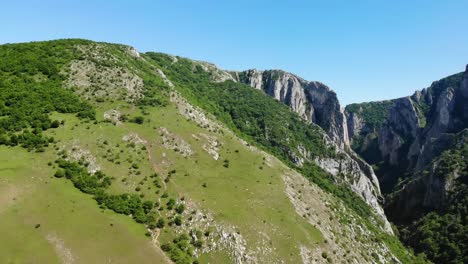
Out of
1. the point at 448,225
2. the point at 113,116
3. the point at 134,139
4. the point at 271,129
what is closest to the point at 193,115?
the point at 113,116

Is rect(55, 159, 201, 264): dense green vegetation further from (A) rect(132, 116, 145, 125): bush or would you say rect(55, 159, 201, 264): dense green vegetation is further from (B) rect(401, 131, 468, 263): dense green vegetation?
(B) rect(401, 131, 468, 263): dense green vegetation

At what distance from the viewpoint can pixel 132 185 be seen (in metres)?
75.2

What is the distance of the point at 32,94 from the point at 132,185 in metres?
41.2

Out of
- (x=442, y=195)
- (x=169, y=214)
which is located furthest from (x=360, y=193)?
(x=169, y=214)

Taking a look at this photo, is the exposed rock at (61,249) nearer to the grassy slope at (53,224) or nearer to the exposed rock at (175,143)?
the grassy slope at (53,224)

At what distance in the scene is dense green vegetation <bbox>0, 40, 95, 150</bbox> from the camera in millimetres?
79250

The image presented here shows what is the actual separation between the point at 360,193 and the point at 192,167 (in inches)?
4140

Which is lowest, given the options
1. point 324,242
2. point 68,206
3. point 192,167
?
point 324,242

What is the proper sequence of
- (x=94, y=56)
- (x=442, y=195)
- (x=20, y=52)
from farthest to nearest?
(x=442, y=195) < (x=94, y=56) < (x=20, y=52)

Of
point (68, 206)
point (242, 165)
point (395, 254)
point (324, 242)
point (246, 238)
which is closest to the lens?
point (68, 206)

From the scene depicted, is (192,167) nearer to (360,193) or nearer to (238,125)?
(238,125)

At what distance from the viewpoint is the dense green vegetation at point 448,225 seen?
120 metres

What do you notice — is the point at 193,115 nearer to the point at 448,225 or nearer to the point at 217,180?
the point at 217,180

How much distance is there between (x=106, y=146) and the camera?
8331 centimetres
